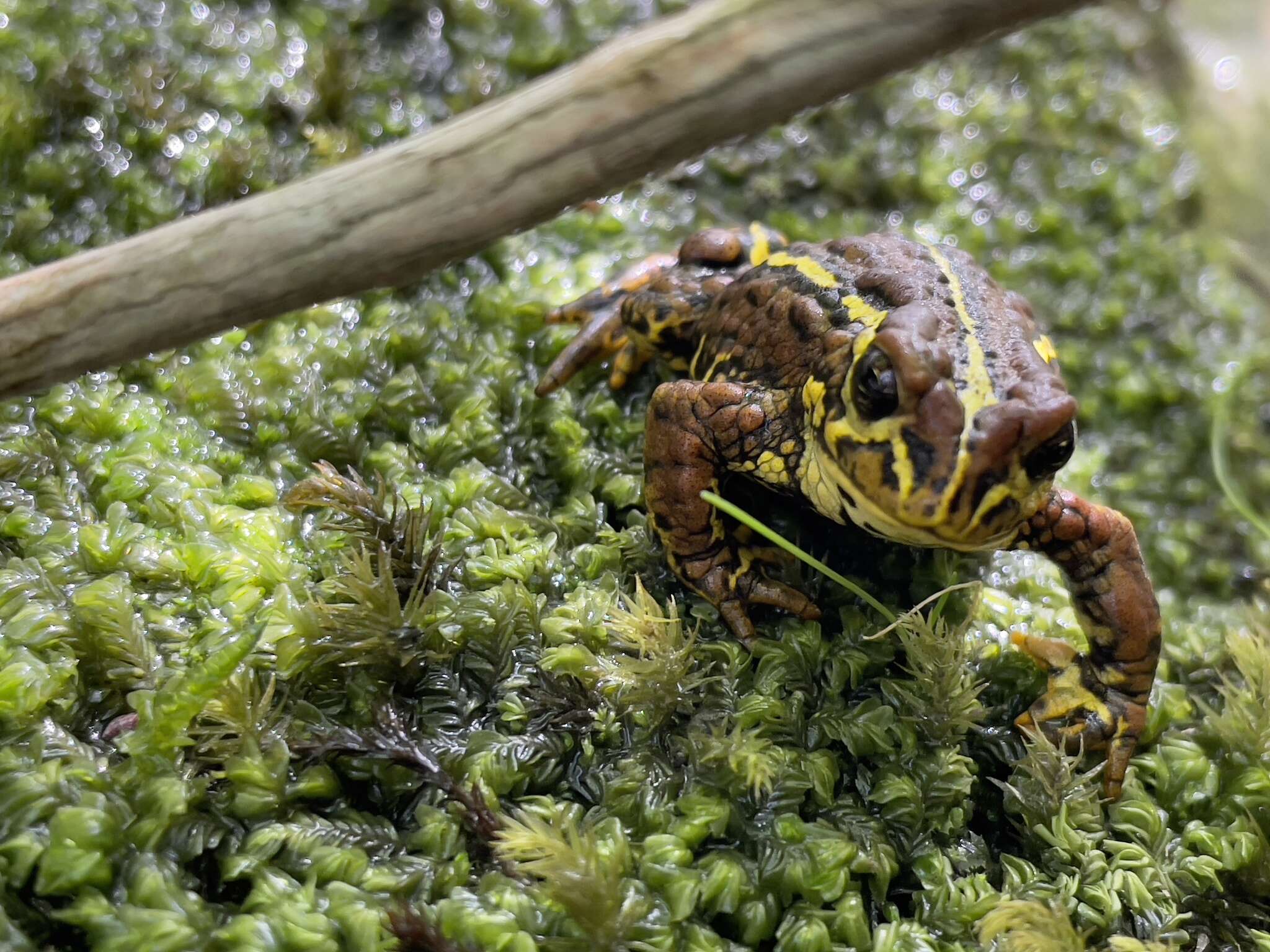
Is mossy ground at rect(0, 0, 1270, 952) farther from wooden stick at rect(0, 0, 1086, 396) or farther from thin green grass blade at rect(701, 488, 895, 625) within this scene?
wooden stick at rect(0, 0, 1086, 396)

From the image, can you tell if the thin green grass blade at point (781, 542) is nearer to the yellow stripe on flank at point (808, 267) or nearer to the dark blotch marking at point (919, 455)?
the dark blotch marking at point (919, 455)

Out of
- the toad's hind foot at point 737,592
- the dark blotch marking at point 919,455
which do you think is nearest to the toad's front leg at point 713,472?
the toad's hind foot at point 737,592

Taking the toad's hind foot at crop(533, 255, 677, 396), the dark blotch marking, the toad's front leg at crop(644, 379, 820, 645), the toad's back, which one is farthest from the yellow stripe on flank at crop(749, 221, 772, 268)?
the dark blotch marking

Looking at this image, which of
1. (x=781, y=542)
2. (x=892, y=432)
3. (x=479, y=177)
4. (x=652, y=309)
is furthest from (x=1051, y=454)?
(x=479, y=177)

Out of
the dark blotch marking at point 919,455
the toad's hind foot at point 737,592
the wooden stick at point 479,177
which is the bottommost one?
the toad's hind foot at point 737,592

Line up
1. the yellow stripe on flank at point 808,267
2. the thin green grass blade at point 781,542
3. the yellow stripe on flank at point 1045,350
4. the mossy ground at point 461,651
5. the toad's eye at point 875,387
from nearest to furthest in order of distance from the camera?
1. the mossy ground at point 461,651
2. the toad's eye at point 875,387
3. the thin green grass blade at point 781,542
4. the yellow stripe on flank at point 1045,350
5. the yellow stripe on flank at point 808,267

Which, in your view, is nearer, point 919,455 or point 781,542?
point 919,455

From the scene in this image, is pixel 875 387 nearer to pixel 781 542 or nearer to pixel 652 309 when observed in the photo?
pixel 781 542
